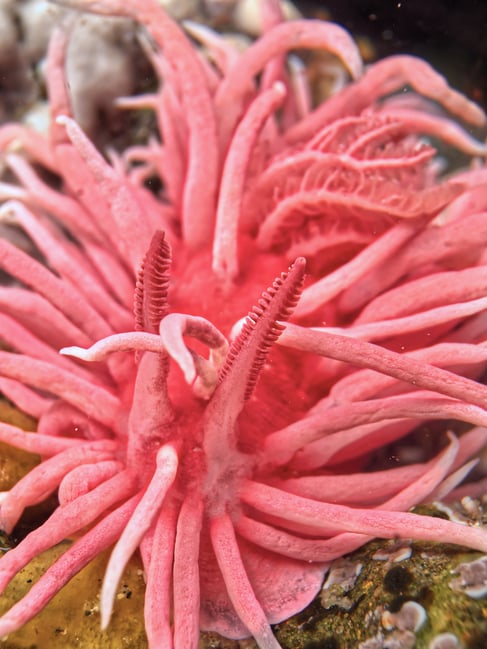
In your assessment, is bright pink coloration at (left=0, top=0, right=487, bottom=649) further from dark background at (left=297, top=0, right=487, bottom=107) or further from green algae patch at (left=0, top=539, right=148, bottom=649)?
dark background at (left=297, top=0, right=487, bottom=107)

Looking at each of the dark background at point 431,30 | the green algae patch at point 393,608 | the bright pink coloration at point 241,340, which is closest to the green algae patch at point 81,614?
the bright pink coloration at point 241,340

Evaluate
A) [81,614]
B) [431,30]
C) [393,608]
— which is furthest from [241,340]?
[431,30]

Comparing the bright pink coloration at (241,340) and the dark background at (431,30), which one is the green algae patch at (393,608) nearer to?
the bright pink coloration at (241,340)

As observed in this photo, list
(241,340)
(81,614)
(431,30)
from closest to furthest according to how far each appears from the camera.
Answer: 1. (241,340)
2. (81,614)
3. (431,30)

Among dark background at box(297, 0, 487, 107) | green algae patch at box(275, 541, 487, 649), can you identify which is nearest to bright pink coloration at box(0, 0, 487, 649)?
green algae patch at box(275, 541, 487, 649)

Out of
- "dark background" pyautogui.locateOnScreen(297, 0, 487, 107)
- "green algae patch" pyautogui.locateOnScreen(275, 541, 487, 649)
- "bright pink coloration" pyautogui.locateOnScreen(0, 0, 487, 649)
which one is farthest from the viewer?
"dark background" pyautogui.locateOnScreen(297, 0, 487, 107)

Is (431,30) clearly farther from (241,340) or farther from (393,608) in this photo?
(393,608)
